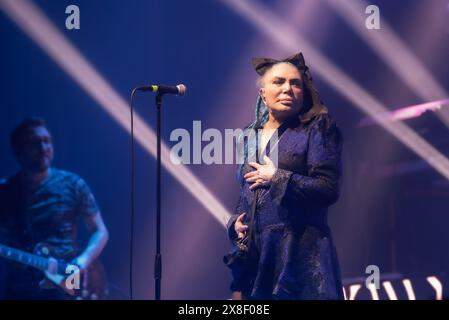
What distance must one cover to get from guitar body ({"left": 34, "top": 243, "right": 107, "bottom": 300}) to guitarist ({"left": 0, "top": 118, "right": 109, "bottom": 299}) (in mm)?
37

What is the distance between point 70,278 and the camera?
4824 millimetres

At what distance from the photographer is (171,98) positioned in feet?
17.0

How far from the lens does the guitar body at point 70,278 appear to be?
4.78 meters

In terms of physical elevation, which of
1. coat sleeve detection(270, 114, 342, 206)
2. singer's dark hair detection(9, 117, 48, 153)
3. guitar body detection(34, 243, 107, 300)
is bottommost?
guitar body detection(34, 243, 107, 300)

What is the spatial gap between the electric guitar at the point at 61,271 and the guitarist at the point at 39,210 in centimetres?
4

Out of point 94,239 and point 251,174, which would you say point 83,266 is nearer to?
point 94,239

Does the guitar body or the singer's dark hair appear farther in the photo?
the singer's dark hair

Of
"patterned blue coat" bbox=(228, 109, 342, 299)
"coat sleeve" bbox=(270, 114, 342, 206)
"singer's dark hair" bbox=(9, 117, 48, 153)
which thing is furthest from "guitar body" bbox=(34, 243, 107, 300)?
"coat sleeve" bbox=(270, 114, 342, 206)

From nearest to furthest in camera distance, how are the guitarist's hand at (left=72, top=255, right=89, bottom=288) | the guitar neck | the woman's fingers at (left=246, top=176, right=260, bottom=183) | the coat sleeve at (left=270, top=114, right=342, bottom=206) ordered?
1. the coat sleeve at (left=270, top=114, right=342, bottom=206)
2. the woman's fingers at (left=246, top=176, right=260, bottom=183)
3. the guitar neck
4. the guitarist's hand at (left=72, top=255, right=89, bottom=288)

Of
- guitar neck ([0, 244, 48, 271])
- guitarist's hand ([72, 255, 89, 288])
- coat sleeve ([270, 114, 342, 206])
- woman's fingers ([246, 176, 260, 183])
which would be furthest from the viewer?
guitarist's hand ([72, 255, 89, 288])

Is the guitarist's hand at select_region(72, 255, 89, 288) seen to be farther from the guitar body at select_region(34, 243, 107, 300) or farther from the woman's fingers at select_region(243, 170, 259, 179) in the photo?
the woman's fingers at select_region(243, 170, 259, 179)

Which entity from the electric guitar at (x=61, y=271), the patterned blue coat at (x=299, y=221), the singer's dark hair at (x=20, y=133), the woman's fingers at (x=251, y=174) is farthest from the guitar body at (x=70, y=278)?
the woman's fingers at (x=251, y=174)

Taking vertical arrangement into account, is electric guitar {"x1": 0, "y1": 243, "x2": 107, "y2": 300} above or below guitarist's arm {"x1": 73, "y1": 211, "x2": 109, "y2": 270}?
below

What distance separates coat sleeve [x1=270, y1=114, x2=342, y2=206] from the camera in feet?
9.45
